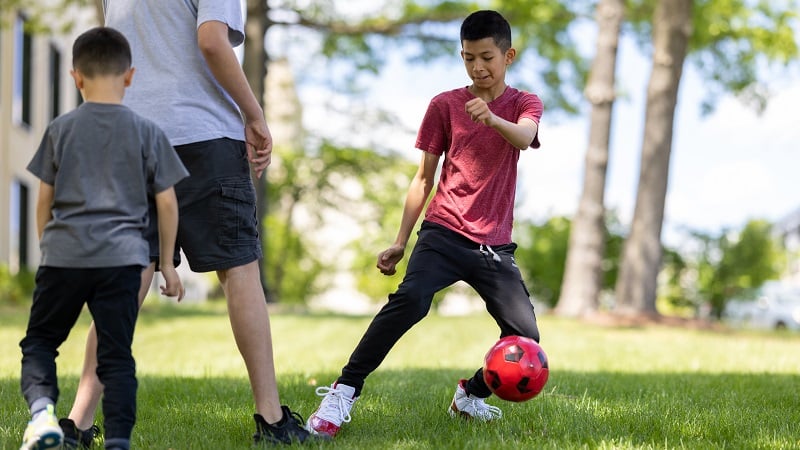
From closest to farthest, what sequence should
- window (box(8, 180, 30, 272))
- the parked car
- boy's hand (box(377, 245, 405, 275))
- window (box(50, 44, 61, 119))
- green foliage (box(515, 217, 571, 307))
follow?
1. boy's hand (box(377, 245, 405, 275))
2. window (box(8, 180, 30, 272))
3. green foliage (box(515, 217, 571, 307))
4. window (box(50, 44, 61, 119))
5. the parked car

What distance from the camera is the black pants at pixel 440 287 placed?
14.9 feet

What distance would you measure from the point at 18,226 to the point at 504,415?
19.2 meters

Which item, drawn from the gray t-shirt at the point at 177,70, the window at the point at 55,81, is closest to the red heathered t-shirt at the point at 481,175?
the gray t-shirt at the point at 177,70

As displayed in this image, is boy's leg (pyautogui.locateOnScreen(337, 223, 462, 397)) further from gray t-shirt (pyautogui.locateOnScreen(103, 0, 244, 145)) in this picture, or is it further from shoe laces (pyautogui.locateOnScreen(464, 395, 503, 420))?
gray t-shirt (pyautogui.locateOnScreen(103, 0, 244, 145))

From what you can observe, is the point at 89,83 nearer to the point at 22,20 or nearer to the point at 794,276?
the point at 22,20

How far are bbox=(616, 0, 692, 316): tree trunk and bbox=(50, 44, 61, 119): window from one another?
14.9 meters

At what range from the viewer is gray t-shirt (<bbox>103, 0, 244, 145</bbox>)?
158 inches

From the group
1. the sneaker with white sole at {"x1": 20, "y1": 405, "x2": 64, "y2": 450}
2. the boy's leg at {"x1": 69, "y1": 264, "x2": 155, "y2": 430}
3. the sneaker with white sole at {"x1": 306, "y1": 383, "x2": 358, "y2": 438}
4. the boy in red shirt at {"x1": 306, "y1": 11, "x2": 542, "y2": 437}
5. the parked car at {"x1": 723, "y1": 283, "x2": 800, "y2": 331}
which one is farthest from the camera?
the parked car at {"x1": 723, "y1": 283, "x2": 800, "y2": 331}

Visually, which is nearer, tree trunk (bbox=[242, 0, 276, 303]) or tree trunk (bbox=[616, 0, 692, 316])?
tree trunk (bbox=[616, 0, 692, 316])

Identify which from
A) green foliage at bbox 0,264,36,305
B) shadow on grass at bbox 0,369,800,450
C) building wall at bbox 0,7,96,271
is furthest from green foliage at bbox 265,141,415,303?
shadow on grass at bbox 0,369,800,450

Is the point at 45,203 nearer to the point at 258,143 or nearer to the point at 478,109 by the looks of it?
the point at 258,143

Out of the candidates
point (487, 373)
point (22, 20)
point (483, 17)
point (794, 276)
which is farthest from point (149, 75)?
point (794, 276)

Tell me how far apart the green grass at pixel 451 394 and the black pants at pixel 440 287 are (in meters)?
0.36

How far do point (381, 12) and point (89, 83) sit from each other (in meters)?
17.2
